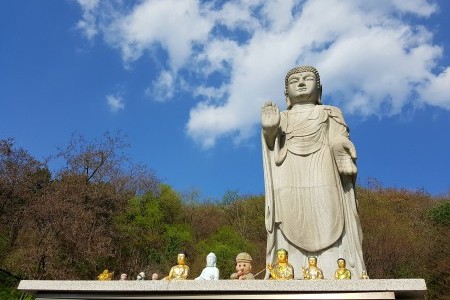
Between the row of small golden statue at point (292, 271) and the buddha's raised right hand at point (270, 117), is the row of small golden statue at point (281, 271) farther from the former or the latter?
the buddha's raised right hand at point (270, 117)

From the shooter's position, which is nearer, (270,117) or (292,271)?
(292,271)

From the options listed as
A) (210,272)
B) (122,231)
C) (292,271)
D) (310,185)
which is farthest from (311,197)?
(122,231)

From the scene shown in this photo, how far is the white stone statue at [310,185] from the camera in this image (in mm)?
7645

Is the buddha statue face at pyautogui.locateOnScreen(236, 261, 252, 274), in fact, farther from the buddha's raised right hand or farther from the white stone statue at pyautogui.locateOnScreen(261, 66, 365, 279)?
the buddha's raised right hand

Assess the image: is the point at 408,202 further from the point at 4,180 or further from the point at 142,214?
the point at 4,180

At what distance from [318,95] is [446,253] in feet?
63.4

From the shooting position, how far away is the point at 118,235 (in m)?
24.5

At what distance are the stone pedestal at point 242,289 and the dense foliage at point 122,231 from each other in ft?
50.3

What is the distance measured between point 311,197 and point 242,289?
297 centimetres

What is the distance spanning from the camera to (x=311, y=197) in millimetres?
7863

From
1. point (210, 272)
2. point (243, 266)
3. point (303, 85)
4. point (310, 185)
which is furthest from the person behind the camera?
point (303, 85)

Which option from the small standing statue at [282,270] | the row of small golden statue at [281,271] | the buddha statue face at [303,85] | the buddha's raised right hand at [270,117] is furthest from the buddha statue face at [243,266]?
the buddha statue face at [303,85]

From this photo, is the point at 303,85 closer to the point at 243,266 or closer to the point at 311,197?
the point at 311,197

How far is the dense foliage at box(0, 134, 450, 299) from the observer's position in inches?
835
